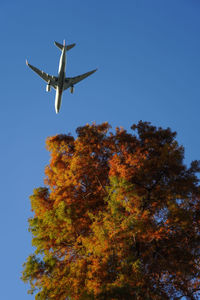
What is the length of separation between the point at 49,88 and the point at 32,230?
24067mm

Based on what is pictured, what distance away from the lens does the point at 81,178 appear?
685 inches

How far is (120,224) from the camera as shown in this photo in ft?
43.8

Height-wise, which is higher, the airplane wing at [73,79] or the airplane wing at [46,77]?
the airplane wing at [73,79]

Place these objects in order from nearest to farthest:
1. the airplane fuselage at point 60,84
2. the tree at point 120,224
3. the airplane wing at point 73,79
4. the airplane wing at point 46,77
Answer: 1. the tree at point 120,224
2. the airplane wing at point 46,77
3. the airplane fuselage at point 60,84
4. the airplane wing at point 73,79

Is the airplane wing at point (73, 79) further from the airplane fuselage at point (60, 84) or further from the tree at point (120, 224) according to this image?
the tree at point (120, 224)

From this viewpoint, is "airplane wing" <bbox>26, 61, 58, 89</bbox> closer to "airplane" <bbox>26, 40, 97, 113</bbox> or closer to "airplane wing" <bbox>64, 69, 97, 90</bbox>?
"airplane" <bbox>26, 40, 97, 113</bbox>

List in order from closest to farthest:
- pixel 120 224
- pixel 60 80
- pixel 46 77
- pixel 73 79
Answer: pixel 120 224 → pixel 46 77 → pixel 60 80 → pixel 73 79

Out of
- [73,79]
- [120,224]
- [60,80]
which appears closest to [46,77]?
[60,80]

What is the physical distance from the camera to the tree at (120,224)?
13.1 m

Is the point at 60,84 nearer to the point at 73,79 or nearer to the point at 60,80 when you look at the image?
the point at 60,80

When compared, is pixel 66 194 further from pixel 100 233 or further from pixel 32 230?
pixel 100 233

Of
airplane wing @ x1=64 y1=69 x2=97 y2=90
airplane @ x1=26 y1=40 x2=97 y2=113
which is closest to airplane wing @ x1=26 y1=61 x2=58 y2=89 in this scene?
airplane @ x1=26 y1=40 x2=97 y2=113

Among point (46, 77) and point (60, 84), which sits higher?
point (46, 77)

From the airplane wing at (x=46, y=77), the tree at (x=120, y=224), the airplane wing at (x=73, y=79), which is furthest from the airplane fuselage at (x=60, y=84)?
the tree at (x=120, y=224)
